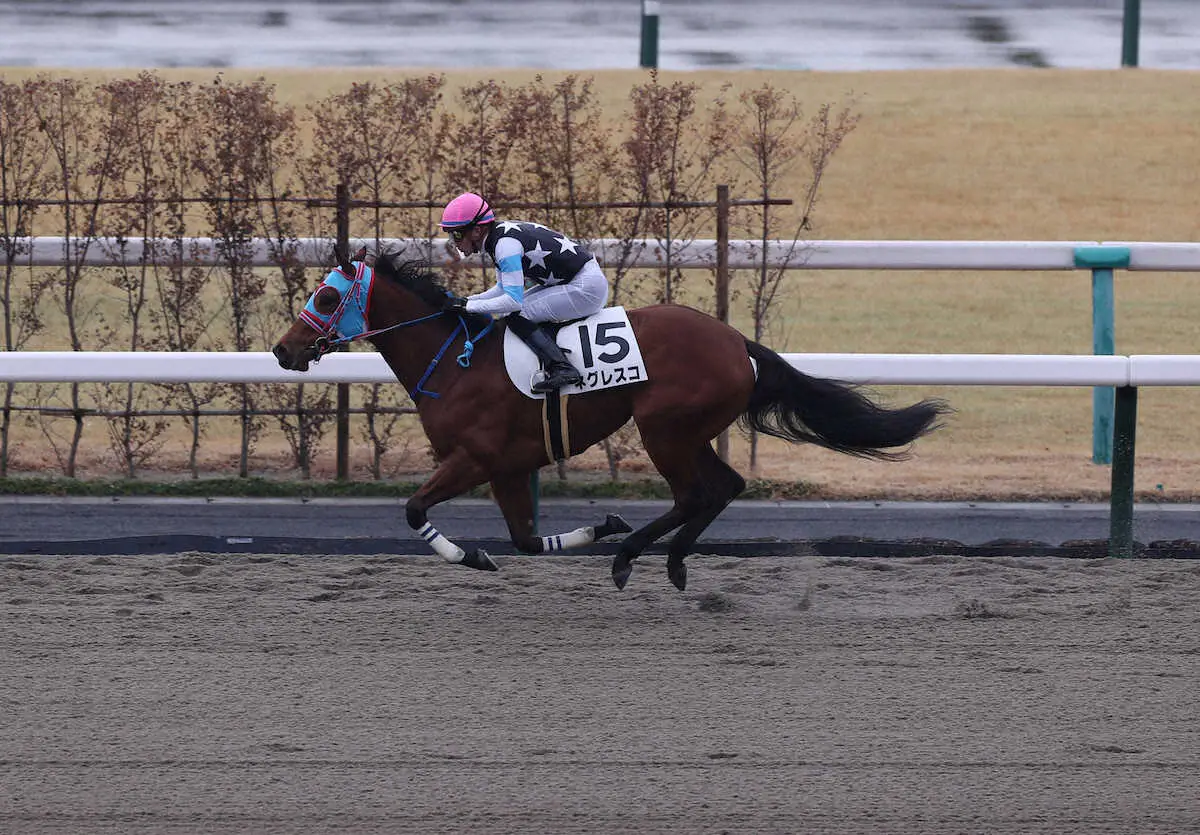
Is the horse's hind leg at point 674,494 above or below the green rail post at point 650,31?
below

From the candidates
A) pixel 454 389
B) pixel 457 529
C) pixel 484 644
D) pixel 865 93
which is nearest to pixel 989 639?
pixel 484 644

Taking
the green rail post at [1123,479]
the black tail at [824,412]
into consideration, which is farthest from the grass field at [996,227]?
the black tail at [824,412]

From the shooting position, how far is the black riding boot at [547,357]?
20.8ft

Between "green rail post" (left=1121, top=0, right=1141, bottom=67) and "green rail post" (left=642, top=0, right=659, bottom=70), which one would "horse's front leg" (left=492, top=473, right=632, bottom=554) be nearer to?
"green rail post" (left=642, top=0, right=659, bottom=70)

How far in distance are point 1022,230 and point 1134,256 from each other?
20.3 ft

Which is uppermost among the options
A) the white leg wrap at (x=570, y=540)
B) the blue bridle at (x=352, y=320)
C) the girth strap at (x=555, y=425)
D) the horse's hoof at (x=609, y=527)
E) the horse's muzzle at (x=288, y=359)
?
the blue bridle at (x=352, y=320)

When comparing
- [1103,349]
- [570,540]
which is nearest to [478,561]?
[570,540]

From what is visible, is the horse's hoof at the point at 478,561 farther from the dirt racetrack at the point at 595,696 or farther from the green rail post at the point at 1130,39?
the green rail post at the point at 1130,39

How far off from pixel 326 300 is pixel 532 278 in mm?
825

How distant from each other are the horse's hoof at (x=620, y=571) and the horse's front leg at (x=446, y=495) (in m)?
0.52

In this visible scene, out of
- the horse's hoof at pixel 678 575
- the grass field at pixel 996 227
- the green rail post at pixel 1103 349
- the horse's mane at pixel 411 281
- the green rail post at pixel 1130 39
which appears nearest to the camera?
the horse's hoof at pixel 678 575

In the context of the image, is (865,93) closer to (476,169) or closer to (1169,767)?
(476,169)

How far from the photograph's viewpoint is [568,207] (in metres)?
9.23

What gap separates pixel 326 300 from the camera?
21.4 feet
